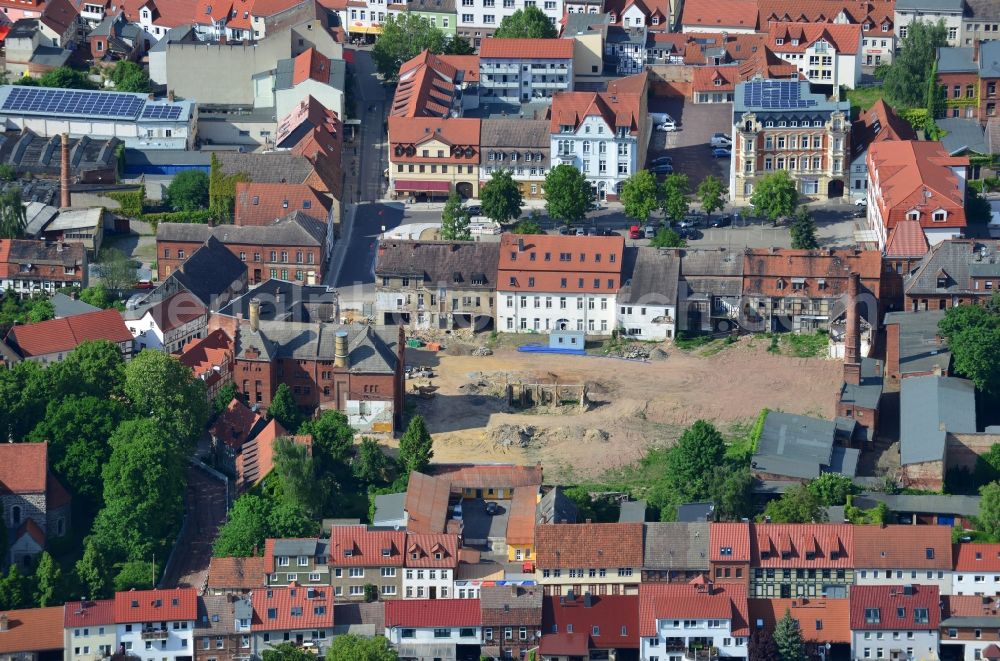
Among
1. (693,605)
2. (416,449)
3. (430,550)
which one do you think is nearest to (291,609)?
(430,550)

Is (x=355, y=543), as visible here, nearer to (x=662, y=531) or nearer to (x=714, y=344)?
(x=662, y=531)

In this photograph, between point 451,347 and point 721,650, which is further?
point 451,347

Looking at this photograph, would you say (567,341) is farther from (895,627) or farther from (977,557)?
(895,627)

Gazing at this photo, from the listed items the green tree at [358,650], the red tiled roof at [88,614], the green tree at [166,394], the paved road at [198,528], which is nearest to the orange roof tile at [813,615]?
the green tree at [358,650]

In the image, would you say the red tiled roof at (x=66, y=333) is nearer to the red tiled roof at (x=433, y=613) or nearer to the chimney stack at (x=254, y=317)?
the chimney stack at (x=254, y=317)

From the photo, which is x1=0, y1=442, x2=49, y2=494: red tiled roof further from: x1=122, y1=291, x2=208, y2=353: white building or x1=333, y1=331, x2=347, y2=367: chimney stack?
x1=333, y1=331, x2=347, y2=367: chimney stack

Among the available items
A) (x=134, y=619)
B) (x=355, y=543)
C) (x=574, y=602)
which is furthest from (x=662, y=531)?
(x=134, y=619)
